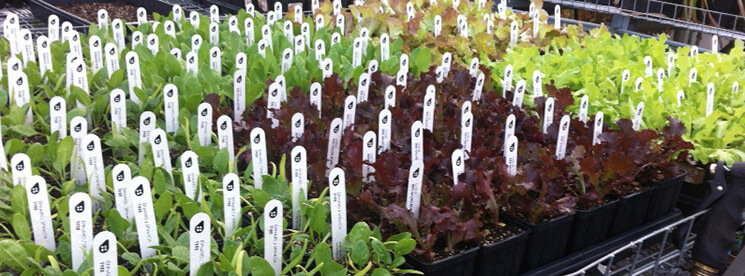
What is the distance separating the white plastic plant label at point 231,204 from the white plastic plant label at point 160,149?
212 mm

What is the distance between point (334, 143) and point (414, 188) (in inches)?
11.4

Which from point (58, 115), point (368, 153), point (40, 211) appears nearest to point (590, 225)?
point (368, 153)

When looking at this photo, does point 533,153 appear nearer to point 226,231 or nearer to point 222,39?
point 226,231

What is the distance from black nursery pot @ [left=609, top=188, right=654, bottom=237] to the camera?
4.78ft

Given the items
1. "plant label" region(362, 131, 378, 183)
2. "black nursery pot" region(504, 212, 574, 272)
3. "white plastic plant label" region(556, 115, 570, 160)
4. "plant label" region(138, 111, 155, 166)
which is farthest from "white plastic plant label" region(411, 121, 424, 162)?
"plant label" region(138, 111, 155, 166)

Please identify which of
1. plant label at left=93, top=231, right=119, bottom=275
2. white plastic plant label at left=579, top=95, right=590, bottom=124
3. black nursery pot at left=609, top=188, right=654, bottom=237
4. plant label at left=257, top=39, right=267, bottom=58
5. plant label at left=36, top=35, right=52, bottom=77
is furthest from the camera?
plant label at left=257, top=39, right=267, bottom=58

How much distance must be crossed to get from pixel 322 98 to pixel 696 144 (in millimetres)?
995

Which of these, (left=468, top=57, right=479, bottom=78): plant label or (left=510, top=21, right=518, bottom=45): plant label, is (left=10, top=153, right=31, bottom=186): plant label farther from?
(left=510, top=21, right=518, bottom=45): plant label

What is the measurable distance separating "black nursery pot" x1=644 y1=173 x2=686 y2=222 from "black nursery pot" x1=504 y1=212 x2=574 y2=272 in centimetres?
29

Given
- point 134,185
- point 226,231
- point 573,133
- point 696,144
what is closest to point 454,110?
point 573,133

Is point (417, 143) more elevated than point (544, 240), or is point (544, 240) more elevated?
point (417, 143)

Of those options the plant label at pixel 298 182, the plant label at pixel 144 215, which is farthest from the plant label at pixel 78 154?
the plant label at pixel 298 182

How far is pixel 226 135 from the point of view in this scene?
4.62 feet

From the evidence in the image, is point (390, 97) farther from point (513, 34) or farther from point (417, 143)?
point (513, 34)
